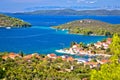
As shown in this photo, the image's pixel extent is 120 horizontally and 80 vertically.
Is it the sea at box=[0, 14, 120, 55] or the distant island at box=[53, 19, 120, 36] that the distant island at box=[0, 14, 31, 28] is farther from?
the sea at box=[0, 14, 120, 55]

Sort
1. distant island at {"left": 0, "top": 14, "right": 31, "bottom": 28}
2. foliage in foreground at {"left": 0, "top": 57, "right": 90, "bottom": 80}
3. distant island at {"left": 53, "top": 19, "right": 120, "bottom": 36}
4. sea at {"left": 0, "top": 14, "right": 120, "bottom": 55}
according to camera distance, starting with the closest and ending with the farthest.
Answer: foliage in foreground at {"left": 0, "top": 57, "right": 90, "bottom": 80} < sea at {"left": 0, "top": 14, "right": 120, "bottom": 55} < distant island at {"left": 53, "top": 19, "right": 120, "bottom": 36} < distant island at {"left": 0, "top": 14, "right": 31, "bottom": 28}

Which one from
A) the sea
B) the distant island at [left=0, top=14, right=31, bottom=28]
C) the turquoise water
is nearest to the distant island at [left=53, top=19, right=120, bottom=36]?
the sea

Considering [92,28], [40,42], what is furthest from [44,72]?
[92,28]

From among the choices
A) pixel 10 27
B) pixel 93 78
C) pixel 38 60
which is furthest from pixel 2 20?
pixel 93 78

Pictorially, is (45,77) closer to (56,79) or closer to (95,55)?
(56,79)

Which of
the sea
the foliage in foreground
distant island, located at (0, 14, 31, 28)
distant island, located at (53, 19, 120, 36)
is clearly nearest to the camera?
the foliage in foreground

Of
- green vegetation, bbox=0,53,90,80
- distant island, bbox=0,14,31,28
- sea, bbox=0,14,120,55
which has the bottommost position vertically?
distant island, bbox=0,14,31,28

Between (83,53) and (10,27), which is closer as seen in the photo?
(83,53)

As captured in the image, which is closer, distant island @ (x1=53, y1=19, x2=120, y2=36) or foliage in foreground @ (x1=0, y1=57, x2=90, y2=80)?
foliage in foreground @ (x1=0, y1=57, x2=90, y2=80)

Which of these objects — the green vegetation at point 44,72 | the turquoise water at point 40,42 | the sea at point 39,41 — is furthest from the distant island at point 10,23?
the green vegetation at point 44,72

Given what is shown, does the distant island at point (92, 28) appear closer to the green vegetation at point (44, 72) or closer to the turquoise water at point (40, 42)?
the turquoise water at point (40, 42)

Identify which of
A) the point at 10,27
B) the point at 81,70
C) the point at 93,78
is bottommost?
the point at 10,27
